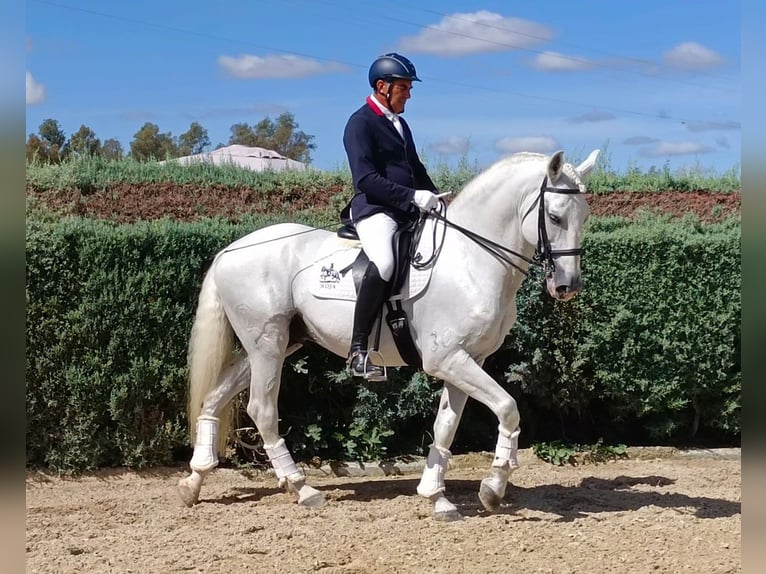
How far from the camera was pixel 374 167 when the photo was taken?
5.86 m

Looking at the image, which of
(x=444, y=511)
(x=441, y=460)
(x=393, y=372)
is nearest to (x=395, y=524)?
(x=444, y=511)

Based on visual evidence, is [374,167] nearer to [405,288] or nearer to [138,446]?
[405,288]

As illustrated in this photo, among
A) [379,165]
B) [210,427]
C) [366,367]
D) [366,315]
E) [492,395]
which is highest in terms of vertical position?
[379,165]

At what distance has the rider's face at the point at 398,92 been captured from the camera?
5.93 m

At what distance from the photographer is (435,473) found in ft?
19.2

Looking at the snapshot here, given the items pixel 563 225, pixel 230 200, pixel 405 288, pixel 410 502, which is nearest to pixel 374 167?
pixel 405 288

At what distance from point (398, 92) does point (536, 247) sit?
1.47 meters

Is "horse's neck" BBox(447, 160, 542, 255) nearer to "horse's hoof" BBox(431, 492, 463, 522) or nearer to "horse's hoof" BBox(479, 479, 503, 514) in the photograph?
"horse's hoof" BBox(479, 479, 503, 514)

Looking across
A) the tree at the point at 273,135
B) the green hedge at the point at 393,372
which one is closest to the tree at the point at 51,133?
the tree at the point at 273,135

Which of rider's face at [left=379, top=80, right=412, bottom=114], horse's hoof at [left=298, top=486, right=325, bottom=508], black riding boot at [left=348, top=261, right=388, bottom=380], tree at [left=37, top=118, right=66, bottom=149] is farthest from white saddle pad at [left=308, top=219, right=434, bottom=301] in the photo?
tree at [left=37, top=118, right=66, bottom=149]

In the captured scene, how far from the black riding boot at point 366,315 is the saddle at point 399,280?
9cm

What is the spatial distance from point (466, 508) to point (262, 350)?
6.23 feet

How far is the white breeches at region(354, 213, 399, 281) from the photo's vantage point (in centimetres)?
566

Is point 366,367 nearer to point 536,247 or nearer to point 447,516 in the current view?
point 447,516
